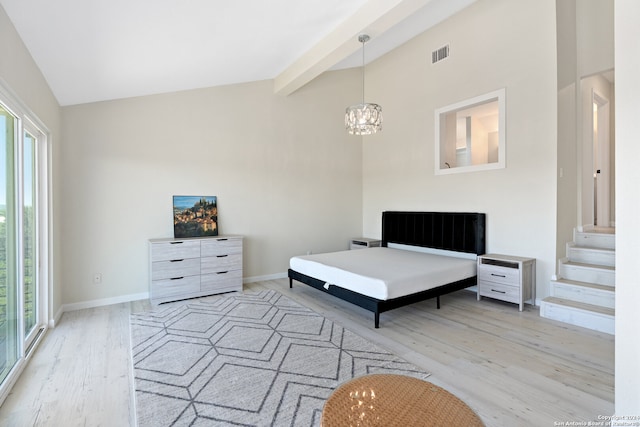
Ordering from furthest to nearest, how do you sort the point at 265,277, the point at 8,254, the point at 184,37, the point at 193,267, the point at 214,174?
the point at 265,277
the point at 214,174
the point at 193,267
the point at 184,37
the point at 8,254

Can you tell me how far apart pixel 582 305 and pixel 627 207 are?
2155mm

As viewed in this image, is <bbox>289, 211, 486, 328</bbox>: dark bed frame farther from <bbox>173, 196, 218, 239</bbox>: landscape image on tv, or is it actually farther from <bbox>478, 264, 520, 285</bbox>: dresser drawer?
<bbox>173, 196, 218, 239</bbox>: landscape image on tv

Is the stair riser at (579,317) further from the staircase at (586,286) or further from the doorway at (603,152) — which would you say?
the doorway at (603,152)

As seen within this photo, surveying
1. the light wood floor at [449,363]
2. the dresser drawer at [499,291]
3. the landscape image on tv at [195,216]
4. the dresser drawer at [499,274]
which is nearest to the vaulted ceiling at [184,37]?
A: the landscape image on tv at [195,216]

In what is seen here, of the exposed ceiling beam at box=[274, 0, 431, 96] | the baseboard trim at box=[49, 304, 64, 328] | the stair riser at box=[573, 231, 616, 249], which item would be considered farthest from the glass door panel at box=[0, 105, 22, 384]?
the stair riser at box=[573, 231, 616, 249]

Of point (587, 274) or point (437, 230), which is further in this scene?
point (437, 230)

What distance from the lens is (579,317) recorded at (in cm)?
314

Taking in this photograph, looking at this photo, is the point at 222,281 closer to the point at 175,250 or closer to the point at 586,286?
the point at 175,250

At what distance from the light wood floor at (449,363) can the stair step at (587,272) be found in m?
0.56

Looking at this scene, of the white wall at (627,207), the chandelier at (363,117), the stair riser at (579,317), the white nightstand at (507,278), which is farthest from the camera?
the white nightstand at (507,278)

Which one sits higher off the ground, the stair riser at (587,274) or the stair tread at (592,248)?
the stair tread at (592,248)

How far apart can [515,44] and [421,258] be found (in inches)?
113

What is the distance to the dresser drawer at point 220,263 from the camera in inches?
165

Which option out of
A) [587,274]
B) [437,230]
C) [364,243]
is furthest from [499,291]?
[364,243]
